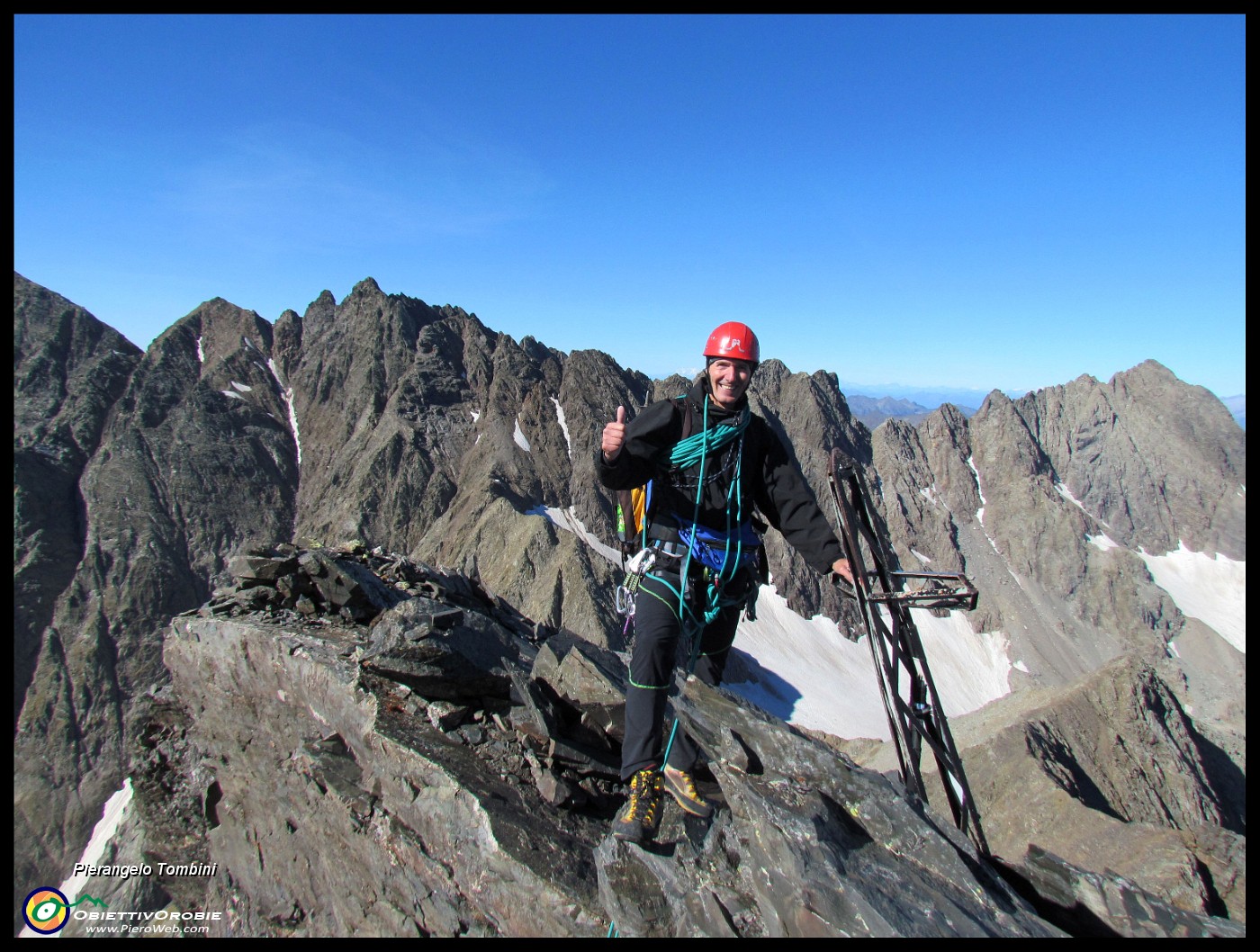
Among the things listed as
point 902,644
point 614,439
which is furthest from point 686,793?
point 614,439

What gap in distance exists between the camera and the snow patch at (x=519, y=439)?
97.9 meters

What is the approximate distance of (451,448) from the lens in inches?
3839

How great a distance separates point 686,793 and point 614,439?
321cm

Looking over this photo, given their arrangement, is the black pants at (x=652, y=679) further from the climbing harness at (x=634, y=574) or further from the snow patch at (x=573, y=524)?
the snow patch at (x=573, y=524)

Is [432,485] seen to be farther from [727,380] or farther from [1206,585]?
[1206,585]

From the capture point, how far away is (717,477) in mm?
6078

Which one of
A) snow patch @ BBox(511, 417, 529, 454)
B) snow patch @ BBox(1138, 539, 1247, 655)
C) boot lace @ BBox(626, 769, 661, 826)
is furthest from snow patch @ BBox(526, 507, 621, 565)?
snow patch @ BBox(1138, 539, 1247, 655)

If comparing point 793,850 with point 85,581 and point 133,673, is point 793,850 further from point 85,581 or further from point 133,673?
point 85,581

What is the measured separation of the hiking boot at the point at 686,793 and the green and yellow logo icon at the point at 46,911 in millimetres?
10929

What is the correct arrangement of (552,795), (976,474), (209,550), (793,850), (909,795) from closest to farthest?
(793,850) < (909,795) < (552,795) < (209,550) < (976,474)

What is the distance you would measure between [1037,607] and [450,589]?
125677 millimetres

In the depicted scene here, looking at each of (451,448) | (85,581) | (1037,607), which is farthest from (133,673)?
(1037,607)

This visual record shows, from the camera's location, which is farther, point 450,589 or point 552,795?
point 450,589

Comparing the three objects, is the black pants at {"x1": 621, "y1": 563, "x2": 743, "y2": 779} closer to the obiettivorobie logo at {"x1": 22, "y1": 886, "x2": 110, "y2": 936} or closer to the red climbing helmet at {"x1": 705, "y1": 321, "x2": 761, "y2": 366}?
the red climbing helmet at {"x1": 705, "y1": 321, "x2": 761, "y2": 366}
